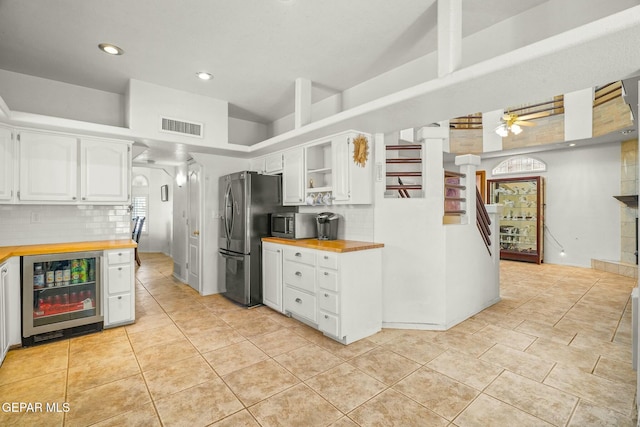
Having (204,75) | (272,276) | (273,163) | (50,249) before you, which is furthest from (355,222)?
(50,249)

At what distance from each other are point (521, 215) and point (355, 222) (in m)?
6.19

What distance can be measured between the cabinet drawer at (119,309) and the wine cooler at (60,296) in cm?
9

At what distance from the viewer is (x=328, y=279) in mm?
3123

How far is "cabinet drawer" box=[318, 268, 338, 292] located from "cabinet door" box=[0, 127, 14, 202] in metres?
3.34

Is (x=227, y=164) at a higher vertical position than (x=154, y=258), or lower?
higher

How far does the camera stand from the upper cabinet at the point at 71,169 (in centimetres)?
330

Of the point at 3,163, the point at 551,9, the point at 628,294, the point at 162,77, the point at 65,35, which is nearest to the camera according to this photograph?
the point at 551,9

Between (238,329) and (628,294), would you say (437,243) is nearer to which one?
(238,329)

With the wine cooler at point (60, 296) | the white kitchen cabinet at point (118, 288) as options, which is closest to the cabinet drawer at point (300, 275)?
the white kitchen cabinet at point (118, 288)

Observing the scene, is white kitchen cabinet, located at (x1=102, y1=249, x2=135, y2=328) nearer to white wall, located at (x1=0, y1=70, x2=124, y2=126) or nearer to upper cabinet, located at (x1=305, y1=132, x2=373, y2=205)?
white wall, located at (x1=0, y1=70, x2=124, y2=126)

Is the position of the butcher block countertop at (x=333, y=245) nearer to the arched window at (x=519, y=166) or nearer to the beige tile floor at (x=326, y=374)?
the beige tile floor at (x=326, y=374)

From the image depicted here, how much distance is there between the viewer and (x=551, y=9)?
7.50 ft

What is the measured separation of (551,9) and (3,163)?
203 inches

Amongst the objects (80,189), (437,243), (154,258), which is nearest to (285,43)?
(437,243)
